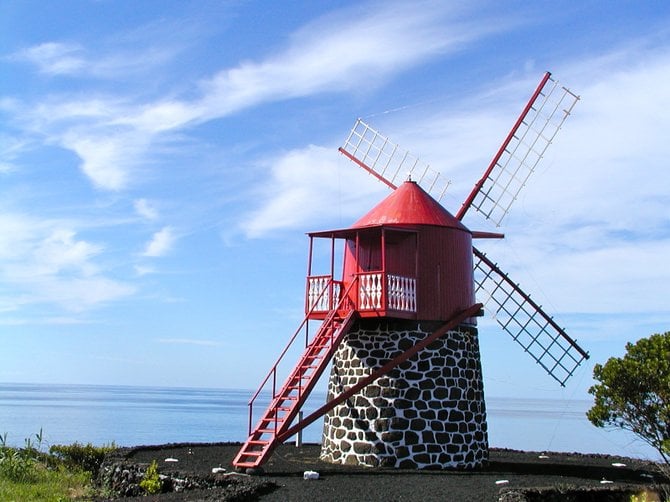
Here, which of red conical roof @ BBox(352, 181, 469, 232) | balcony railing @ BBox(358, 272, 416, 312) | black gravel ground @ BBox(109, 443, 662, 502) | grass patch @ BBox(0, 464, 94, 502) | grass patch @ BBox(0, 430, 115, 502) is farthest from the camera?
red conical roof @ BBox(352, 181, 469, 232)

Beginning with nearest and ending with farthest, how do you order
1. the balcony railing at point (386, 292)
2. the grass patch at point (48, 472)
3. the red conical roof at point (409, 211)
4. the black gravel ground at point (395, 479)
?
the black gravel ground at point (395, 479) < the grass patch at point (48, 472) < the balcony railing at point (386, 292) < the red conical roof at point (409, 211)

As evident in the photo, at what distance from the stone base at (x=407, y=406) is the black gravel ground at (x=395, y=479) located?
607mm

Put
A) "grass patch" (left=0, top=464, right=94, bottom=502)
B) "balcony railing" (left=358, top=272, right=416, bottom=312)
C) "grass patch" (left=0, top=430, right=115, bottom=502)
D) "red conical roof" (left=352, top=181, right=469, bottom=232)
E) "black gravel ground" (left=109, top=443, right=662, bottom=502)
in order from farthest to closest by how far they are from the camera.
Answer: "red conical roof" (left=352, top=181, right=469, bottom=232)
"balcony railing" (left=358, top=272, right=416, bottom=312)
"grass patch" (left=0, top=430, right=115, bottom=502)
"grass patch" (left=0, top=464, right=94, bottom=502)
"black gravel ground" (left=109, top=443, right=662, bottom=502)

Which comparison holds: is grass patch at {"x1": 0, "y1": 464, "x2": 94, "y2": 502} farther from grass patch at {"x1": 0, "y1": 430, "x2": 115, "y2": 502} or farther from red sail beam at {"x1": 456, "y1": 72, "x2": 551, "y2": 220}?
red sail beam at {"x1": 456, "y1": 72, "x2": 551, "y2": 220}

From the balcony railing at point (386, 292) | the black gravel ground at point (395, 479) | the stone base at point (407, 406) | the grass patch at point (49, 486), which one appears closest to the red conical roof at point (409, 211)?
the balcony railing at point (386, 292)

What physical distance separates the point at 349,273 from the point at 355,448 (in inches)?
156

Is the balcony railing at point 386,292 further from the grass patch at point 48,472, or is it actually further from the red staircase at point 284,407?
the grass patch at point 48,472

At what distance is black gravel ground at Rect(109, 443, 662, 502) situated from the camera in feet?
41.9

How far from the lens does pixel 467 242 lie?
18.9 m

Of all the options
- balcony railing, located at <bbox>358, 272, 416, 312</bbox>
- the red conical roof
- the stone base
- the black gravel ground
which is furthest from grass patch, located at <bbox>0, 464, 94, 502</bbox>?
the red conical roof

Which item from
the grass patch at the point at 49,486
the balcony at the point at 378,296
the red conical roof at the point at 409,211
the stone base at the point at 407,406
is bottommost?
the grass patch at the point at 49,486

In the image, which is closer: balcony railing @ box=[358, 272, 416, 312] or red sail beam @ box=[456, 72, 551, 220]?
balcony railing @ box=[358, 272, 416, 312]

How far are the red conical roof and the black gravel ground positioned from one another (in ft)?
17.7

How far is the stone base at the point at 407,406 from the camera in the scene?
16.7 meters
